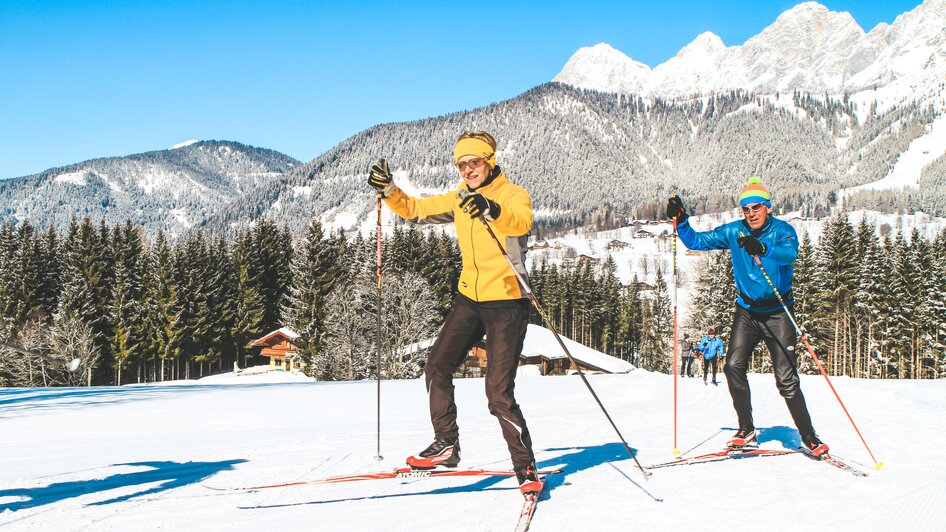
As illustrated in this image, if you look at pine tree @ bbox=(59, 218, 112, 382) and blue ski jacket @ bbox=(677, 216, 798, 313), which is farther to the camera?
pine tree @ bbox=(59, 218, 112, 382)

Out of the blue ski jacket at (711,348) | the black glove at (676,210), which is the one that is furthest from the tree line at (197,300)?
the black glove at (676,210)

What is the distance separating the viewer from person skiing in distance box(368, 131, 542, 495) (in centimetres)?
406

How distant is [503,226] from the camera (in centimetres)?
396

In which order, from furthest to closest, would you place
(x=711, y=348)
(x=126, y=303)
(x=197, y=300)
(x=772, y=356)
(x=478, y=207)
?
(x=197, y=300) < (x=126, y=303) < (x=711, y=348) < (x=772, y=356) < (x=478, y=207)

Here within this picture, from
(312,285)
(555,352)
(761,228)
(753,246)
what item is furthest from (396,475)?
(555,352)

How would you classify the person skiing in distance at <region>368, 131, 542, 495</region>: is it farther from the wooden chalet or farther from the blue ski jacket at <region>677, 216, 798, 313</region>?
the wooden chalet

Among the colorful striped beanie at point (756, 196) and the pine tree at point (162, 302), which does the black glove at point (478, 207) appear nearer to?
the colorful striped beanie at point (756, 196)

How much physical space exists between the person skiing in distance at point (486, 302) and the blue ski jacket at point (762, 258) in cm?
220

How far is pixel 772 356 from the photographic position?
18.7 ft

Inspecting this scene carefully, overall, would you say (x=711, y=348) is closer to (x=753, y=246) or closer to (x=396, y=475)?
(x=753, y=246)

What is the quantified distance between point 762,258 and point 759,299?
0.41 m

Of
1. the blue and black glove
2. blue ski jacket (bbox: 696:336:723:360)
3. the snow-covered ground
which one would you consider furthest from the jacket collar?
blue ski jacket (bbox: 696:336:723:360)

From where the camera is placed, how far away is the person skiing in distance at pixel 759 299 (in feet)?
18.0

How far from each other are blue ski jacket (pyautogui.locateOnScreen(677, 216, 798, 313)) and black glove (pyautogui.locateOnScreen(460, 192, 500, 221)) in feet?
8.32
